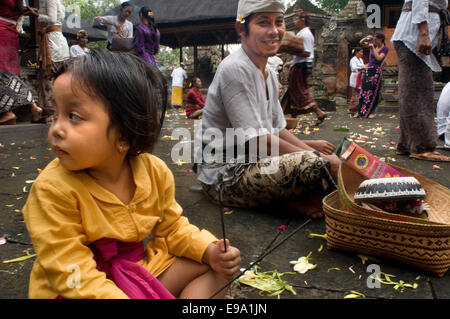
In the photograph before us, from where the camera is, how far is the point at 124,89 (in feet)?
4.11

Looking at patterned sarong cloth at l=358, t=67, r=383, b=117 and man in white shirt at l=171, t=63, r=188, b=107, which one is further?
man in white shirt at l=171, t=63, r=188, b=107

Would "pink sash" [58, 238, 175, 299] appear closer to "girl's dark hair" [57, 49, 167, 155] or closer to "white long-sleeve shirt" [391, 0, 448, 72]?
"girl's dark hair" [57, 49, 167, 155]

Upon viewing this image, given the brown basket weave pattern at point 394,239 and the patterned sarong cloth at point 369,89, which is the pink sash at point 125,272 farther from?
the patterned sarong cloth at point 369,89

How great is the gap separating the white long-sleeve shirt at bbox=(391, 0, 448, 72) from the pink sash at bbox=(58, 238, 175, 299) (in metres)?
3.80

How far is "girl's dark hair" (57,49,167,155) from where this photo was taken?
121cm

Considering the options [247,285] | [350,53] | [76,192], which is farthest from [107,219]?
[350,53]

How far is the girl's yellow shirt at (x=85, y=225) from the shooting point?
1121 millimetres

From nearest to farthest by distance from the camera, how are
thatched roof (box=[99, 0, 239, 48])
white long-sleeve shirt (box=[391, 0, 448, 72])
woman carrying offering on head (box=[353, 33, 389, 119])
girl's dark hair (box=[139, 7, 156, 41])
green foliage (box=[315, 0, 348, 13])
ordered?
white long-sleeve shirt (box=[391, 0, 448, 72]), girl's dark hair (box=[139, 7, 156, 41]), woman carrying offering on head (box=[353, 33, 389, 119]), thatched roof (box=[99, 0, 239, 48]), green foliage (box=[315, 0, 348, 13])

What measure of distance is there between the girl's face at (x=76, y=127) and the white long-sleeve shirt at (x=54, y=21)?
203 inches

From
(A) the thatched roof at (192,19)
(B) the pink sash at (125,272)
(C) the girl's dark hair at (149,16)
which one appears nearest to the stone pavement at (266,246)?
(B) the pink sash at (125,272)

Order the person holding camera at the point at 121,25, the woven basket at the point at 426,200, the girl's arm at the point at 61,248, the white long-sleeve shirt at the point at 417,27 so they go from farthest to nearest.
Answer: the person holding camera at the point at 121,25 < the white long-sleeve shirt at the point at 417,27 < the woven basket at the point at 426,200 < the girl's arm at the point at 61,248

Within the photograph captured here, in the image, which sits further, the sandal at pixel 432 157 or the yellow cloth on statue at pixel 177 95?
the yellow cloth on statue at pixel 177 95

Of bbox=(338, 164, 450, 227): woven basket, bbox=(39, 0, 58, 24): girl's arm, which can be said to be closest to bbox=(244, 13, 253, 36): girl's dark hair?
bbox=(338, 164, 450, 227): woven basket
